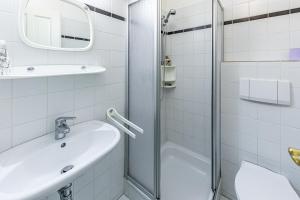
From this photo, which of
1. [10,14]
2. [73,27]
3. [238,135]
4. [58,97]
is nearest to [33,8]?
[10,14]

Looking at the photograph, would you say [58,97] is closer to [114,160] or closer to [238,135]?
[114,160]

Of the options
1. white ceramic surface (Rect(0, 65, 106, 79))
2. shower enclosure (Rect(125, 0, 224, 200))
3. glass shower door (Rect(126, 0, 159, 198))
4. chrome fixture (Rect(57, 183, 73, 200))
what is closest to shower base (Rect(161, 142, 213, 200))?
→ shower enclosure (Rect(125, 0, 224, 200))

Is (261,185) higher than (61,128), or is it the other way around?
(61,128)

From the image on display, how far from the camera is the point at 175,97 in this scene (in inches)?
84.7

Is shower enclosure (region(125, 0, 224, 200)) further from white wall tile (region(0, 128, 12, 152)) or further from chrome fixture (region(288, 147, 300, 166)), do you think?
white wall tile (region(0, 128, 12, 152))

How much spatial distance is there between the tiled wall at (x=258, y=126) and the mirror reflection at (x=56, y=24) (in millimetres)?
1315

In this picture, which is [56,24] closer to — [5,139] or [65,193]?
[5,139]

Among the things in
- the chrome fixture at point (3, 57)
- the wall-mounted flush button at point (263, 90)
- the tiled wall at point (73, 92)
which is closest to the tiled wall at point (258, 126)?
the wall-mounted flush button at point (263, 90)

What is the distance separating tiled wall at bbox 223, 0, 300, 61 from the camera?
141 centimetres

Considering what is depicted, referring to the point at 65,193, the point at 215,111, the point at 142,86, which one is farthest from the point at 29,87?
the point at 215,111

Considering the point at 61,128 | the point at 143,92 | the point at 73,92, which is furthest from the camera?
the point at 143,92

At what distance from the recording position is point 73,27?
1160mm

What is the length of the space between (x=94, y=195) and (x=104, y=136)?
0.59m

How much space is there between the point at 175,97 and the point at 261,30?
42.8 inches
